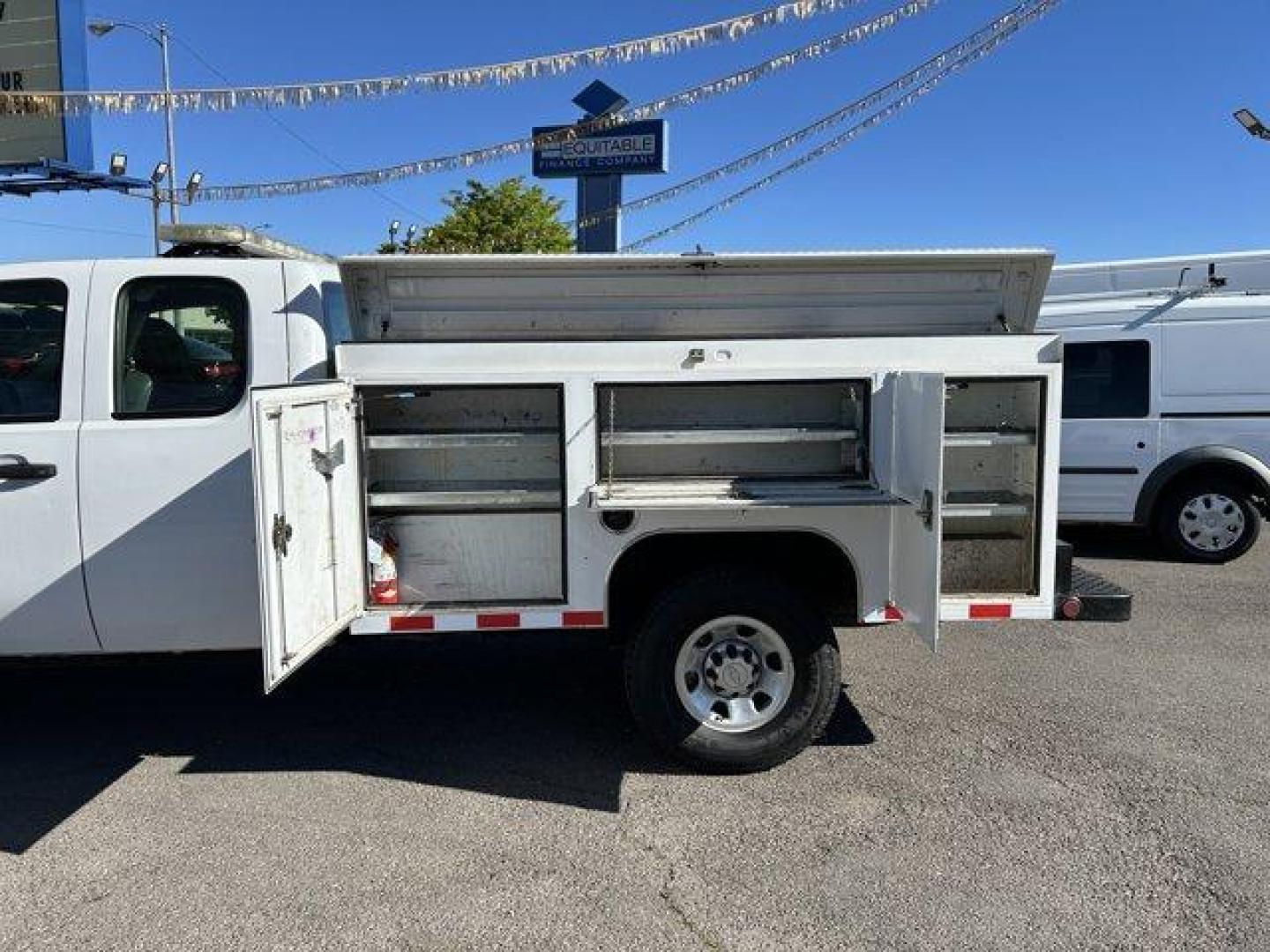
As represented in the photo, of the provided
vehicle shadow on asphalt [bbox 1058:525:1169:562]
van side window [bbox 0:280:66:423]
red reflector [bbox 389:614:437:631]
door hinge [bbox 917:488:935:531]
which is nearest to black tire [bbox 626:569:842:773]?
door hinge [bbox 917:488:935:531]

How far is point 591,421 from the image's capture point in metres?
3.87

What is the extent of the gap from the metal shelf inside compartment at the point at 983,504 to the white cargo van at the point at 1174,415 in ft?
15.2

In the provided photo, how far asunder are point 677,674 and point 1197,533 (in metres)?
6.16

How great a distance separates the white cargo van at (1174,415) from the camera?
26.3 feet

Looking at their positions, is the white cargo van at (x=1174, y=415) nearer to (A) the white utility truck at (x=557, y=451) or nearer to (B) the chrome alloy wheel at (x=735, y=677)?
(A) the white utility truck at (x=557, y=451)

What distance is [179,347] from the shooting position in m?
4.03

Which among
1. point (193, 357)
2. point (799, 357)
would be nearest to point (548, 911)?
point (799, 357)

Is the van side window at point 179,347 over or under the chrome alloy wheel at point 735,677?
over

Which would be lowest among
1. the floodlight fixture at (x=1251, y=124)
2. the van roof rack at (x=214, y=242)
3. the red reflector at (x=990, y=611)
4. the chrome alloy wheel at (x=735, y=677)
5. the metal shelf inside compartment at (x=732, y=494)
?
the chrome alloy wheel at (x=735, y=677)

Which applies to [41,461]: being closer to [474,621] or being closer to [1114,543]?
[474,621]

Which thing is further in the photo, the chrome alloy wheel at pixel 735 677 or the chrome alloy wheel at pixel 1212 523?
the chrome alloy wheel at pixel 1212 523

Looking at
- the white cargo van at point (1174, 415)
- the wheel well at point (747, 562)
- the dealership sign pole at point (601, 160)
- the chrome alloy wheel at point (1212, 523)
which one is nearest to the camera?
the wheel well at point (747, 562)

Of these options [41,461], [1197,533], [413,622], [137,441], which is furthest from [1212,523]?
[41,461]

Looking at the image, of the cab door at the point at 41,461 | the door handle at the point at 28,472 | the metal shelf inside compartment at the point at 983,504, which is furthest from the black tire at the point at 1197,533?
the door handle at the point at 28,472
